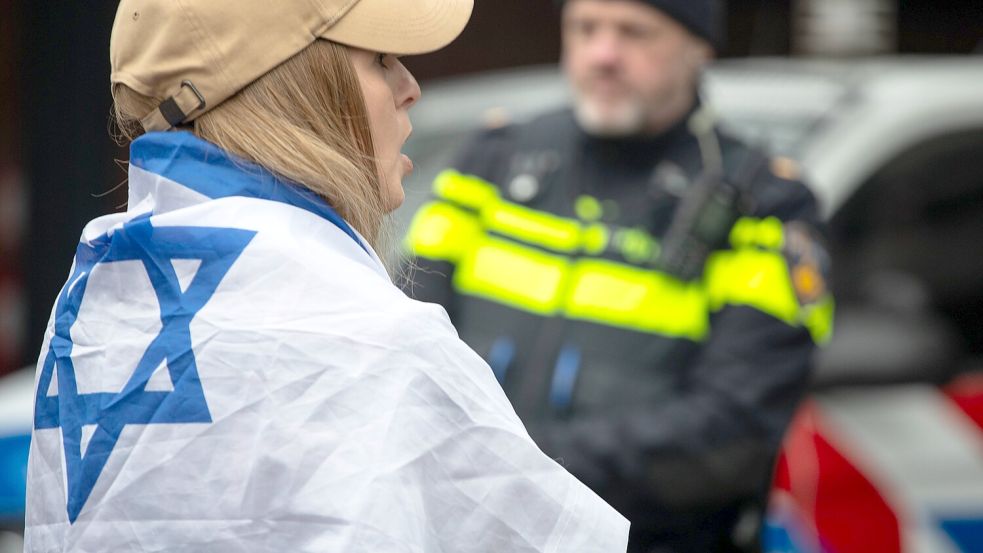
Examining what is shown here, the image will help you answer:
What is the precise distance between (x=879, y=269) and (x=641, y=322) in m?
1.62

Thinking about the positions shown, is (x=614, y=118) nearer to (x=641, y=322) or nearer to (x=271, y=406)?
(x=641, y=322)

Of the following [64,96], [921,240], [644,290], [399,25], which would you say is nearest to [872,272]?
[921,240]

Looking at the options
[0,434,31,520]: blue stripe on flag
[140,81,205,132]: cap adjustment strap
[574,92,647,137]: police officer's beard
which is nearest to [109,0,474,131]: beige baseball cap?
[140,81,205,132]: cap adjustment strap

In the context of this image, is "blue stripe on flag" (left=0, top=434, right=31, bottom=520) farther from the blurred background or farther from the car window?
the car window

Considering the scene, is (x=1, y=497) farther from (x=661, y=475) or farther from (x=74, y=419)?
(x=74, y=419)

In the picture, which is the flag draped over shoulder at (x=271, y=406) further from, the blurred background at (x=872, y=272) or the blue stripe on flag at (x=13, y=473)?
the blue stripe on flag at (x=13, y=473)

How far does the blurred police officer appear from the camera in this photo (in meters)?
2.91

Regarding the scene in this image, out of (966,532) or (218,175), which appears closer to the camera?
(218,175)

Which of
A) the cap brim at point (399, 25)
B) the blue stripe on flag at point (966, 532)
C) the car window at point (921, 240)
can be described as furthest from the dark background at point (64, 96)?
the cap brim at point (399, 25)

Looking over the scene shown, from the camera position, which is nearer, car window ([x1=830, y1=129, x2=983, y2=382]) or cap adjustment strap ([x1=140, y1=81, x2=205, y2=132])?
cap adjustment strap ([x1=140, y1=81, x2=205, y2=132])

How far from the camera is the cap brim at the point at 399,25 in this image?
65.5 inches

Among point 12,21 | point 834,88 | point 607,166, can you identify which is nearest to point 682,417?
point 607,166

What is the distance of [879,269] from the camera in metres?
4.36

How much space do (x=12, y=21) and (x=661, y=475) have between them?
6.47 m
